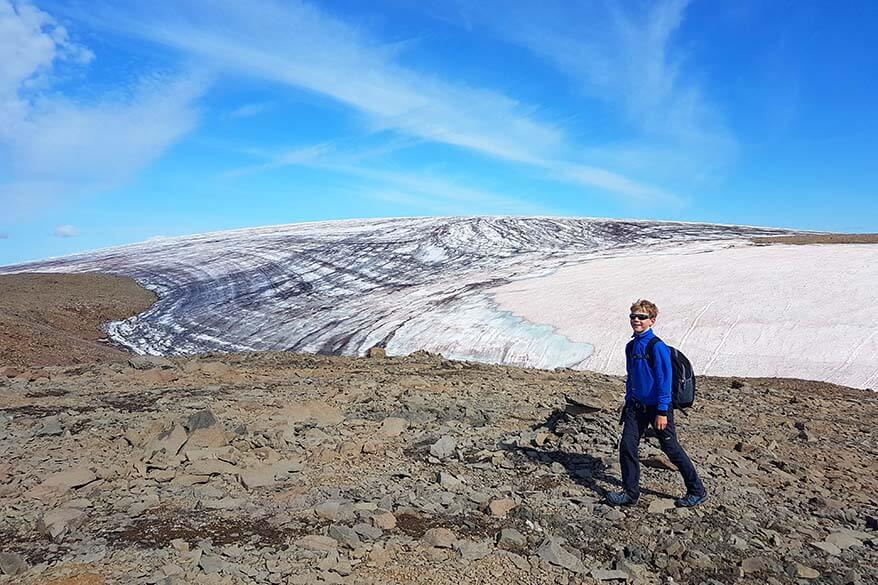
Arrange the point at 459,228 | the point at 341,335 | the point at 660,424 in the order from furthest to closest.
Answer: the point at 459,228 < the point at 341,335 < the point at 660,424

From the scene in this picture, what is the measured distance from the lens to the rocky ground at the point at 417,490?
14.0 feet

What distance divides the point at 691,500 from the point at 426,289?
1402cm

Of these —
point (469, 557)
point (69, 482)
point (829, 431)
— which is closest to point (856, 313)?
point (829, 431)

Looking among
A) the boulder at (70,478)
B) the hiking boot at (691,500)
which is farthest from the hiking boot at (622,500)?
the boulder at (70,478)

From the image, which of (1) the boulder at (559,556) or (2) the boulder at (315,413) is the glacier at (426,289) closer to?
(2) the boulder at (315,413)

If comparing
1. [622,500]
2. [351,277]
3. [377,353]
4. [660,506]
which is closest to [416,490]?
[622,500]

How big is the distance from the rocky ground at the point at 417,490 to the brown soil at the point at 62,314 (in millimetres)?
5078

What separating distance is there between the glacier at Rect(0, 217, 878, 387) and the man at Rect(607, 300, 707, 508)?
6.51 meters

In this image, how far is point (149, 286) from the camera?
26859 mm

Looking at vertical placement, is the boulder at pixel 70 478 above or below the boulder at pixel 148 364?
below

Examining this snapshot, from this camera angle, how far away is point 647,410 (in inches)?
203

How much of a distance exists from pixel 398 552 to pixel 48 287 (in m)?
24.4

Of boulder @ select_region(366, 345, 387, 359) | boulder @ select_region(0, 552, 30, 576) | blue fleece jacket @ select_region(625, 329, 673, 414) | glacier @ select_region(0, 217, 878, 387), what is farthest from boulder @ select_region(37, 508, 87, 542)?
glacier @ select_region(0, 217, 878, 387)

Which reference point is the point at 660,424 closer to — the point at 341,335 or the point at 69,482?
the point at 69,482
